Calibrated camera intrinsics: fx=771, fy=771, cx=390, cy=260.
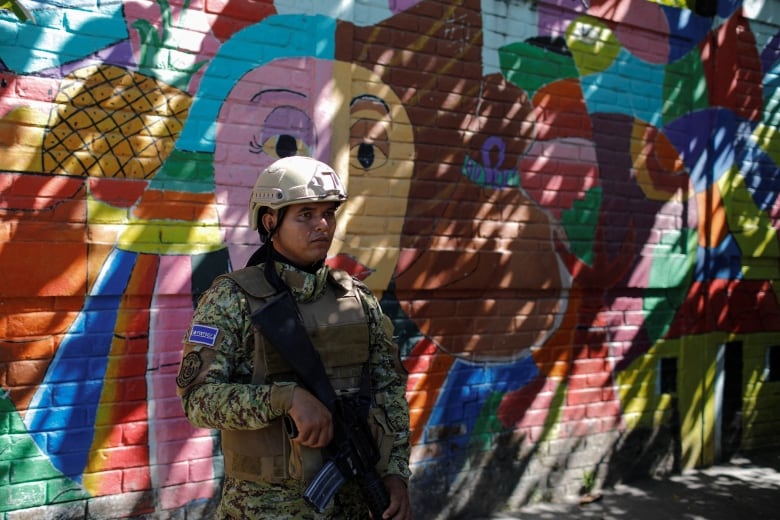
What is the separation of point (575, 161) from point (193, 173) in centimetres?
244

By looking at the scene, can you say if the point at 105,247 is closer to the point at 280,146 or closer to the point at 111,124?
the point at 111,124

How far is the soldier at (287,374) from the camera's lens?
1.98 metres

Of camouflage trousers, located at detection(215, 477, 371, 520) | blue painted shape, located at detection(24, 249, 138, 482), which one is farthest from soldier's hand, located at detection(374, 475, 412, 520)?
blue painted shape, located at detection(24, 249, 138, 482)

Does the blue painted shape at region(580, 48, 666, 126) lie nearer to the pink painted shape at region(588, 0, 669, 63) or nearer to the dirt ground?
the pink painted shape at region(588, 0, 669, 63)

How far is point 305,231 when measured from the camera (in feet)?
7.07

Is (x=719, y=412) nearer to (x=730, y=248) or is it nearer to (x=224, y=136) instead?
(x=730, y=248)

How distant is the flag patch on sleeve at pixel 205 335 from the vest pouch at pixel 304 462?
1.10 ft

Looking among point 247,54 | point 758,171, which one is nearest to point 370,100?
point 247,54

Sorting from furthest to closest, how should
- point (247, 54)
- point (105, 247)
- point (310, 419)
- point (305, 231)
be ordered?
point (247, 54)
point (105, 247)
point (305, 231)
point (310, 419)

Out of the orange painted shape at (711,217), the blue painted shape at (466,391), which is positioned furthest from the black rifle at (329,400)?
the orange painted shape at (711,217)

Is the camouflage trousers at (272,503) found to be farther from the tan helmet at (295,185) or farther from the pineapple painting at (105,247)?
the pineapple painting at (105,247)

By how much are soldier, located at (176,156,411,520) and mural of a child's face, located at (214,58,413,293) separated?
4.96 ft

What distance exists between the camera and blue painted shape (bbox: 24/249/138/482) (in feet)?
10.6

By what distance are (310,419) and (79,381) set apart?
1.82 metres
